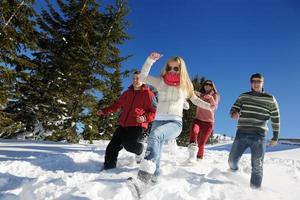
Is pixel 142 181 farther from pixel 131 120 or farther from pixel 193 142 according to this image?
pixel 193 142

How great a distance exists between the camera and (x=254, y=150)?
6.11m

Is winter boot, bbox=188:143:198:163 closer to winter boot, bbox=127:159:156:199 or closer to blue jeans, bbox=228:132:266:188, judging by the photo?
blue jeans, bbox=228:132:266:188

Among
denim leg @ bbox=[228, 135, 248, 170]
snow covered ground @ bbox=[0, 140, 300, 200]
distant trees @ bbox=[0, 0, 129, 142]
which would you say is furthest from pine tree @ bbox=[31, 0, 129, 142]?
denim leg @ bbox=[228, 135, 248, 170]

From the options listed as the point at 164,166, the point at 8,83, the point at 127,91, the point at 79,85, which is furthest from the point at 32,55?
the point at 164,166

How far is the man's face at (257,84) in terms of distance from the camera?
20.8ft

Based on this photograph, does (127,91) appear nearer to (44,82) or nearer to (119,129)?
(119,129)

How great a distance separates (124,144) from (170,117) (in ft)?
6.13

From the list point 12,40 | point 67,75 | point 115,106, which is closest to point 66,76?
point 67,75

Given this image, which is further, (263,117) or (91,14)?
(91,14)

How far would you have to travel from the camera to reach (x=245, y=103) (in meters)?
6.42

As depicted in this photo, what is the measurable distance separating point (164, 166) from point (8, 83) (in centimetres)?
841

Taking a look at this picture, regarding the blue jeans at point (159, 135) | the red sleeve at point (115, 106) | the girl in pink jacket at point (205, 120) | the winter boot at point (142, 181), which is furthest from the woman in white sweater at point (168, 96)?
the girl in pink jacket at point (205, 120)

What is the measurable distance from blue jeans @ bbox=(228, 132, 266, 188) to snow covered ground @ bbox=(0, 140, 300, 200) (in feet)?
0.78

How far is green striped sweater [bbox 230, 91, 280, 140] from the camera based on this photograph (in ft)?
20.3
